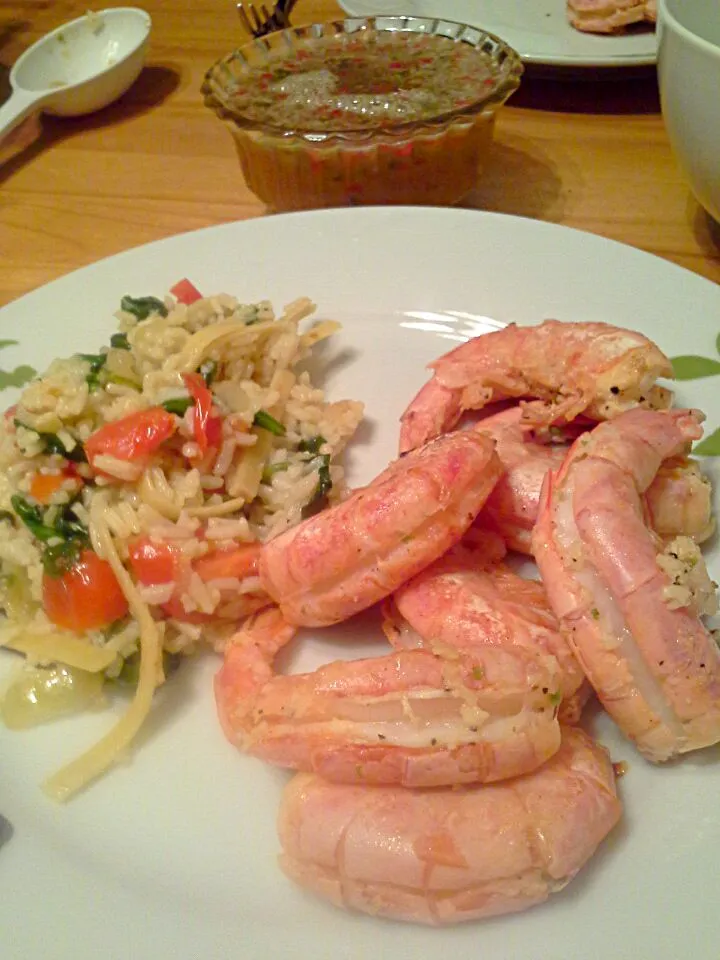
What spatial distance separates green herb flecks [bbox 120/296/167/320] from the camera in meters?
2.16

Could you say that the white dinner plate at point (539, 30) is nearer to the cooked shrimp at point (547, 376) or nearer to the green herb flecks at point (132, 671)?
the cooked shrimp at point (547, 376)

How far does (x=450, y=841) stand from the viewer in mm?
1191

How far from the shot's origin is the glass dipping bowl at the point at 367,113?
256cm

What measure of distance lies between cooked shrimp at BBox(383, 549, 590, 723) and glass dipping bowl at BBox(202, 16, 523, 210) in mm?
1520

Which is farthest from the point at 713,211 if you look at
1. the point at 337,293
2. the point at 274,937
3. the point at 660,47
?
the point at 274,937

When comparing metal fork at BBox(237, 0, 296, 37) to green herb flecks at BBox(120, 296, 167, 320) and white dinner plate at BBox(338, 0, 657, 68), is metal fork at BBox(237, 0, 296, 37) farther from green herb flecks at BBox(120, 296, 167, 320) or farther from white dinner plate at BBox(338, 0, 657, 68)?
green herb flecks at BBox(120, 296, 167, 320)

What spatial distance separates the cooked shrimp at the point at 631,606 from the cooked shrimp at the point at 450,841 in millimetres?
137

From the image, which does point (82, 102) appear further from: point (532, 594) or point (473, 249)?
point (532, 594)

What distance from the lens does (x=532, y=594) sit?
1.57m

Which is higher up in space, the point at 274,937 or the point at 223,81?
the point at 223,81

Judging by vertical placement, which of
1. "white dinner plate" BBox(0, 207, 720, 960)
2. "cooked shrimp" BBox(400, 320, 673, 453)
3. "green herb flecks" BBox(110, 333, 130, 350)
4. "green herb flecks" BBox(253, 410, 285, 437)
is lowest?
"white dinner plate" BBox(0, 207, 720, 960)

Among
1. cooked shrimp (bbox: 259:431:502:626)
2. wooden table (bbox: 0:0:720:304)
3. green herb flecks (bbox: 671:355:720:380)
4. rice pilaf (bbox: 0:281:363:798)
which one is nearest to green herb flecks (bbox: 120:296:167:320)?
rice pilaf (bbox: 0:281:363:798)

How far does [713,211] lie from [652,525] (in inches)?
45.9

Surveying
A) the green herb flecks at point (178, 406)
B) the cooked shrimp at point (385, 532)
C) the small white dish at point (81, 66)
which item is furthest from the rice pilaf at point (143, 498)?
the small white dish at point (81, 66)
